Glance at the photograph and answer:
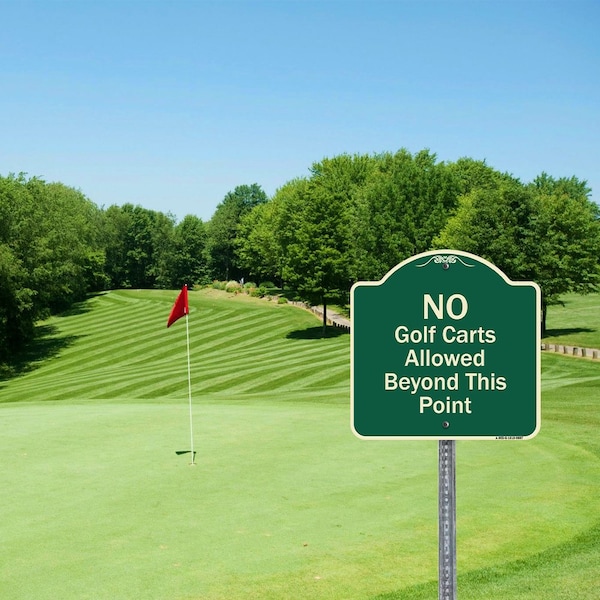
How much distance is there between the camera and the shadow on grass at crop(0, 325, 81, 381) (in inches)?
2499

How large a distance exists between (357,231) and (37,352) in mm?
32203

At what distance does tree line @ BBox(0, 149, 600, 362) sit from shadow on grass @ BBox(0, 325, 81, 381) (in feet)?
4.56

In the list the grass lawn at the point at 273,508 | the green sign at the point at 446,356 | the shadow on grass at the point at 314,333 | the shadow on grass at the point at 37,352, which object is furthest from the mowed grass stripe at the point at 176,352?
the green sign at the point at 446,356

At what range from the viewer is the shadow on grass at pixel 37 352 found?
208 ft

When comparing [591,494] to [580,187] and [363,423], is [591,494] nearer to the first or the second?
[363,423]

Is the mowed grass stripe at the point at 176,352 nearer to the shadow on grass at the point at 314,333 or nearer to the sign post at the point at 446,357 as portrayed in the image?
the shadow on grass at the point at 314,333

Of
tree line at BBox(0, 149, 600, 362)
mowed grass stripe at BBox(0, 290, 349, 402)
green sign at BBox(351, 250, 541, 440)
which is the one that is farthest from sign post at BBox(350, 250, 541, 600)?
tree line at BBox(0, 149, 600, 362)

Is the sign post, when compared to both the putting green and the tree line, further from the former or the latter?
the tree line

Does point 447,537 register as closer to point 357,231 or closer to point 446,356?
point 446,356

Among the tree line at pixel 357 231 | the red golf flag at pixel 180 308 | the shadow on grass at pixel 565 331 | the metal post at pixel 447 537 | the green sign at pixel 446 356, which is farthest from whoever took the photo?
the shadow on grass at pixel 565 331

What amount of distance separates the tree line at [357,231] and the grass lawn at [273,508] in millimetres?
33938

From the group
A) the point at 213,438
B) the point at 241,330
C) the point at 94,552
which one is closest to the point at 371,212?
the point at 241,330

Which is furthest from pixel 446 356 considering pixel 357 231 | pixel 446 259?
pixel 357 231

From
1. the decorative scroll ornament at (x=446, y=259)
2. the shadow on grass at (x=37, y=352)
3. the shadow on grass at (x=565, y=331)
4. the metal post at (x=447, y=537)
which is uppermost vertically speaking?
the decorative scroll ornament at (x=446, y=259)
